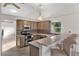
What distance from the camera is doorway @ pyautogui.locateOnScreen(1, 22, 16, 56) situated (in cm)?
160

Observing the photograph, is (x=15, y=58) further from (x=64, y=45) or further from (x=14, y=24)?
(x=64, y=45)

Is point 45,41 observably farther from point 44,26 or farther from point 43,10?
point 43,10

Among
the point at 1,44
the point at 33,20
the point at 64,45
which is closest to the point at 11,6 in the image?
the point at 33,20

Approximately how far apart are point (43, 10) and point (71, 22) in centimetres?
46

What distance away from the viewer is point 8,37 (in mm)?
1704

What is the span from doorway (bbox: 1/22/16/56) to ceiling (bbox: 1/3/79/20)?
0.68ft

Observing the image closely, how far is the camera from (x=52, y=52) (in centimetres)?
164

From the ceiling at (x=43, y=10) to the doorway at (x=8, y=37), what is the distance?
21 cm

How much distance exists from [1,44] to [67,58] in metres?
1.03

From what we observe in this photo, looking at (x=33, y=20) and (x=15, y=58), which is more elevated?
(x=33, y=20)

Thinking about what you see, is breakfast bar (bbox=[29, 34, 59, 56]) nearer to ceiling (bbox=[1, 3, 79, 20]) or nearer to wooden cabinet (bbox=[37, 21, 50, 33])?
wooden cabinet (bbox=[37, 21, 50, 33])

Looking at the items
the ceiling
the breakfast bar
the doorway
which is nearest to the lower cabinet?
the breakfast bar

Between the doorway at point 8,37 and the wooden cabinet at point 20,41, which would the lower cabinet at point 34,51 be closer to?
the wooden cabinet at point 20,41

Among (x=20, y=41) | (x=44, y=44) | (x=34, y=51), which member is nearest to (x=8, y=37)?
(x=20, y=41)
